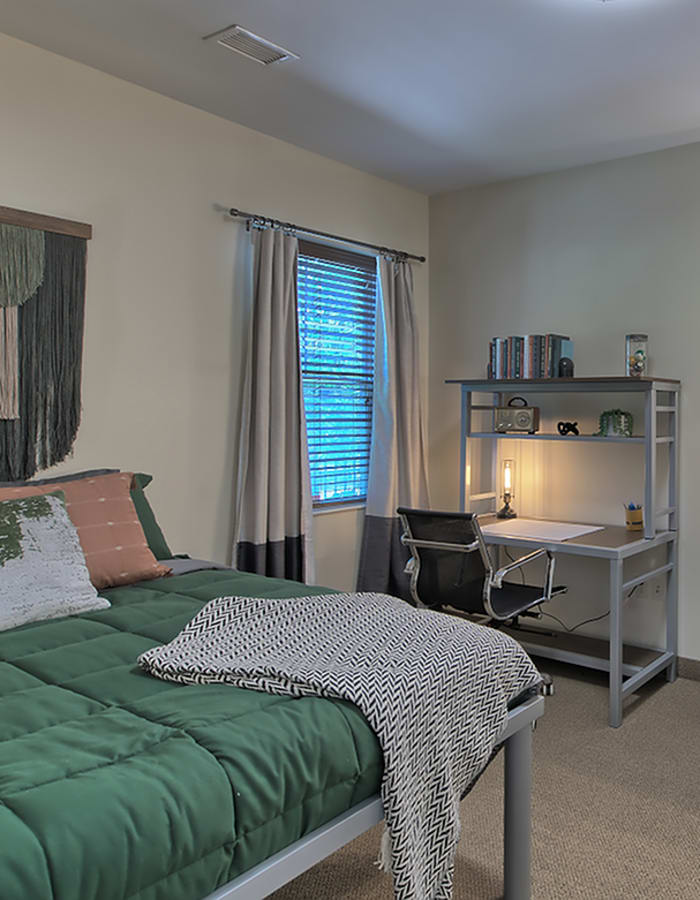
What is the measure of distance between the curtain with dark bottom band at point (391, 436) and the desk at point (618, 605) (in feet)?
1.74

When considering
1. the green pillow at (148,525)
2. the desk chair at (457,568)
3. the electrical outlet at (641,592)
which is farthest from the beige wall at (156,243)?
the electrical outlet at (641,592)

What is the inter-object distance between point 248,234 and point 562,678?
2637 millimetres

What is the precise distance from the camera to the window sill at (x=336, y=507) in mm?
4145

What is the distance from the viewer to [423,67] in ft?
9.75

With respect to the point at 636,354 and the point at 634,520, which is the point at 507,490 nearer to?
the point at 634,520

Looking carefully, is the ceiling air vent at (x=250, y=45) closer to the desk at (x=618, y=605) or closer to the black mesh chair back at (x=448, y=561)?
the black mesh chair back at (x=448, y=561)

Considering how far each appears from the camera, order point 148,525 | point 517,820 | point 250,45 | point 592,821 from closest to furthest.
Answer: point 517,820 → point 592,821 → point 250,45 → point 148,525

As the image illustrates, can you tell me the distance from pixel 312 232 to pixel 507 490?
5.66 ft

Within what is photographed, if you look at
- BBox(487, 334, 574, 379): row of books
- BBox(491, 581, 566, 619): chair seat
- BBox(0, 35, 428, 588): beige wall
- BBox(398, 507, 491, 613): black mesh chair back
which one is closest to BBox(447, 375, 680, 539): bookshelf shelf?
BBox(487, 334, 574, 379): row of books

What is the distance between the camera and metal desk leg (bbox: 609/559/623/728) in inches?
130

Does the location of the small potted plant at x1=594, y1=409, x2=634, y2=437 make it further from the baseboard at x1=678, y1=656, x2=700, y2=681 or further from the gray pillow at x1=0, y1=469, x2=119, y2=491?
the gray pillow at x1=0, y1=469, x2=119, y2=491

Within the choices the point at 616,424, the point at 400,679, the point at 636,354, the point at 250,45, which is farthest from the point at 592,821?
the point at 250,45

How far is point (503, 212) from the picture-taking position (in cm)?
447

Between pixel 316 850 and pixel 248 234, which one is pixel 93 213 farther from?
pixel 316 850
